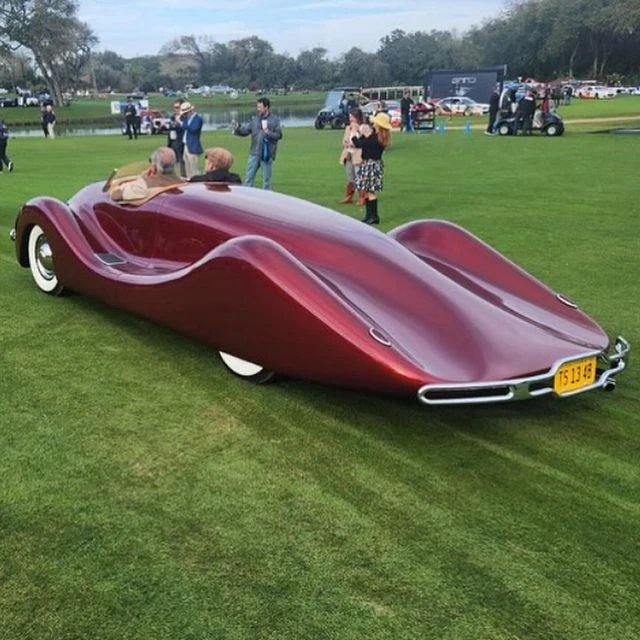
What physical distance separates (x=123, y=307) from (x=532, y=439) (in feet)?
9.92

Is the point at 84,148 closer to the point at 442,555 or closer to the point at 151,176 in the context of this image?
the point at 151,176

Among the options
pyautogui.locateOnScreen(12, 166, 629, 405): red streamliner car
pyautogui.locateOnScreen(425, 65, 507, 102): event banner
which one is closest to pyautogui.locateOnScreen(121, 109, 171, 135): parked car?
pyautogui.locateOnScreen(425, 65, 507, 102): event banner

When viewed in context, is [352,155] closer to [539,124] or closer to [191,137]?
[191,137]

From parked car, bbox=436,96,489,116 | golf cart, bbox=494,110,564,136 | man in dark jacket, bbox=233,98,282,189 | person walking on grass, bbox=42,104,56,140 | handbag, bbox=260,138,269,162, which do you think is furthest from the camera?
parked car, bbox=436,96,489,116

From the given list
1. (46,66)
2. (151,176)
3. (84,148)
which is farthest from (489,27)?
(151,176)

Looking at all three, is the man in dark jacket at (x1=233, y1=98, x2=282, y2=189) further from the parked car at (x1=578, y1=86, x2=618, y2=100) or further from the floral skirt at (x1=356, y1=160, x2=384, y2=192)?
the parked car at (x1=578, y1=86, x2=618, y2=100)

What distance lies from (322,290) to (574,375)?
1442mm

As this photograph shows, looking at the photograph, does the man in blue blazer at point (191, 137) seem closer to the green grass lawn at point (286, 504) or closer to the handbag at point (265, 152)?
the handbag at point (265, 152)

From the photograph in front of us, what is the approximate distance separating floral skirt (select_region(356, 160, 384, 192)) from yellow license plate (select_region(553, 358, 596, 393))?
7.00 m

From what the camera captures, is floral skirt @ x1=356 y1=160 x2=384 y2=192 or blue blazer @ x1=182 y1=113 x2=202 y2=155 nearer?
floral skirt @ x1=356 y1=160 x2=384 y2=192

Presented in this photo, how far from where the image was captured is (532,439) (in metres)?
4.09

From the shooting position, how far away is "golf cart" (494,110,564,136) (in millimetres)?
27953

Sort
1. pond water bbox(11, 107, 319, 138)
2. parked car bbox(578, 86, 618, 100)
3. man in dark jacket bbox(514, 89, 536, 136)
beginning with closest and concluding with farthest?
man in dark jacket bbox(514, 89, 536, 136), pond water bbox(11, 107, 319, 138), parked car bbox(578, 86, 618, 100)

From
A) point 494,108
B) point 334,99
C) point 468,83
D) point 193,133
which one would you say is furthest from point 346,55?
point 193,133
